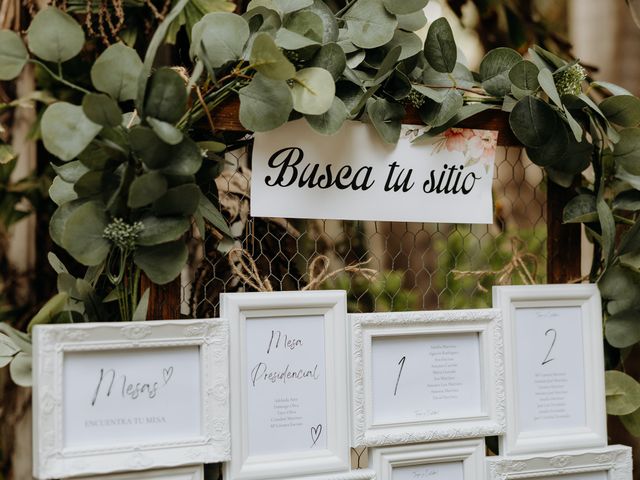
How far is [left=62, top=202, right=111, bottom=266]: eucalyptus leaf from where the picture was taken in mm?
572

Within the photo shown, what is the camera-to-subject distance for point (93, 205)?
23.0 inches

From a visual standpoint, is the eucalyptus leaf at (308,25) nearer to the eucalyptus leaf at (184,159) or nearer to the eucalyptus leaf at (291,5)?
the eucalyptus leaf at (291,5)

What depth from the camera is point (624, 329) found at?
765 millimetres

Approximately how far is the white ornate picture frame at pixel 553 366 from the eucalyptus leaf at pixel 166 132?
358 millimetres

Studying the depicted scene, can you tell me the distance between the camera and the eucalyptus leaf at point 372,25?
0.66 metres

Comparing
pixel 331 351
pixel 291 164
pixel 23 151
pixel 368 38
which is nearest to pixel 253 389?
pixel 331 351

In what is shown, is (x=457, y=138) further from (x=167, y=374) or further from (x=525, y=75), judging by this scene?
(x=167, y=374)

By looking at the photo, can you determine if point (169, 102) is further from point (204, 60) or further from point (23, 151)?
point (23, 151)

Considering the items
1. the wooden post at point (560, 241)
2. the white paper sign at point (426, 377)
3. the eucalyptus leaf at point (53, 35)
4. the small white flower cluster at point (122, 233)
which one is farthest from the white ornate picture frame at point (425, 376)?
the eucalyptus leaf at point (53, 35)

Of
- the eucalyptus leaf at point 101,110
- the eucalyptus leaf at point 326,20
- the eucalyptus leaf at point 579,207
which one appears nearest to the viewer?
the eucalyptus leaf at point 101,110

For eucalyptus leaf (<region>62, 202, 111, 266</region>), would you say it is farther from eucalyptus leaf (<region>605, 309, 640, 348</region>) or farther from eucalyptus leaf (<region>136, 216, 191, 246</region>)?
eucalyptus leaf (<region>605, 309, 640, 348</region>)

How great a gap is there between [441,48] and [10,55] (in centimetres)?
38

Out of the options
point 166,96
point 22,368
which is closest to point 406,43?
point 166,96

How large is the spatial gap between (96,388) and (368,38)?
38cm
